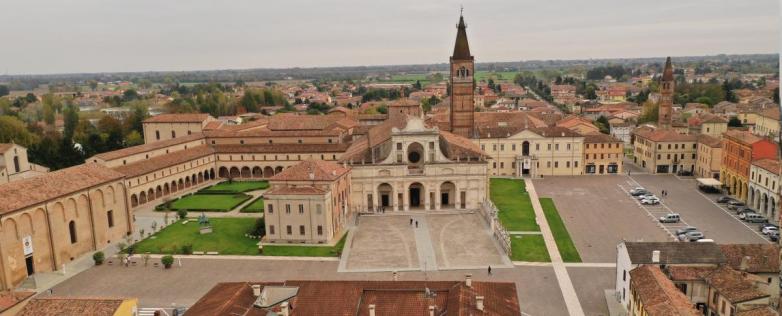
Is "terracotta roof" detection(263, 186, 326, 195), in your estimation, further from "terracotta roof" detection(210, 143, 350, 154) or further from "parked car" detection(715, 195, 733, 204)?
"parked car" detection(715, 195, 733, 204)

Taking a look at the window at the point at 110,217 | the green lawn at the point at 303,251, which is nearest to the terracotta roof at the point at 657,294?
the green lawn at the point at 303,251

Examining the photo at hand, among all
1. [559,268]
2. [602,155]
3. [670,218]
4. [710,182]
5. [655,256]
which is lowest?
[559,268]

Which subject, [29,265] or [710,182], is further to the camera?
[710,182]

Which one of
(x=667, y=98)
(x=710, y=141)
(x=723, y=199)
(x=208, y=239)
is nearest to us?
(x=208, y=239)

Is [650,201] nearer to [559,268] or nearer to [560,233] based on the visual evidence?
[560,233]

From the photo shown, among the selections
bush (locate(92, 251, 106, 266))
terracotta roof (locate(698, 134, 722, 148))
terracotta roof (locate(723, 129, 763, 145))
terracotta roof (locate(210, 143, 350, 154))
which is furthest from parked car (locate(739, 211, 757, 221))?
bush (locate(92, 251, 106, 266))

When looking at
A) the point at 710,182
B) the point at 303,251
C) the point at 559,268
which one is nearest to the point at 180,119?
the point at 303,251
